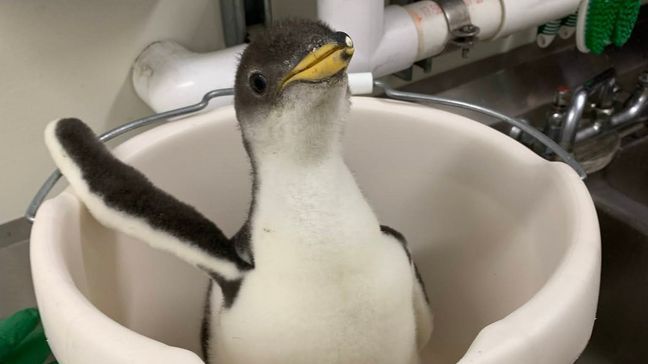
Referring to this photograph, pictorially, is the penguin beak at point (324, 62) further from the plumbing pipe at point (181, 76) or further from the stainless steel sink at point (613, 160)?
the stainless steel sink at point (613, 160)

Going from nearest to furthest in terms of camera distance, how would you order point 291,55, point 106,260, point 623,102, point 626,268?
point 291,55, point 106,260, point 626,268, point 623,102

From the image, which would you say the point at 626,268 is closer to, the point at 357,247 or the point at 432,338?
the point at 432,338

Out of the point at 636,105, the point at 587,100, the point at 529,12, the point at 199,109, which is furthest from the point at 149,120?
the point at 636,105

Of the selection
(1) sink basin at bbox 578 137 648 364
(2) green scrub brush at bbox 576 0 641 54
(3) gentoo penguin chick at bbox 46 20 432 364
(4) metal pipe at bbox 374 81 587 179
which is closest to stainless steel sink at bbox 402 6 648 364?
(1) sink basin at bbox 578 137 648 364

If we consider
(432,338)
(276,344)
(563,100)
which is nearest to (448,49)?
(563,100)

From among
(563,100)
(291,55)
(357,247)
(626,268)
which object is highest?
(291,55)

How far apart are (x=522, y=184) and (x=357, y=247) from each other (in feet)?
0.47

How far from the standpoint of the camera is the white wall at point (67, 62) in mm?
523

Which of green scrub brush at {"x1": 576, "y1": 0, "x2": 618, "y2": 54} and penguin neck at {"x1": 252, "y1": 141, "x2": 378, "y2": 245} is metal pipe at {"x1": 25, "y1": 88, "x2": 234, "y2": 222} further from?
green scrub brush at {"x1": 576, "y1": 0, "x2": 618, "y2": 54}

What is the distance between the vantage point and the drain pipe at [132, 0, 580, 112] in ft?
1.72

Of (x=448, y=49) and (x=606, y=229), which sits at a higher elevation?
(x=448, y=49)

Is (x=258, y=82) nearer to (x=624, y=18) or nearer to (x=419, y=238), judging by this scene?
(x=419, y=238)

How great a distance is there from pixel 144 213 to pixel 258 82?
0.12 m

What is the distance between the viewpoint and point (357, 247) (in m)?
0.36
